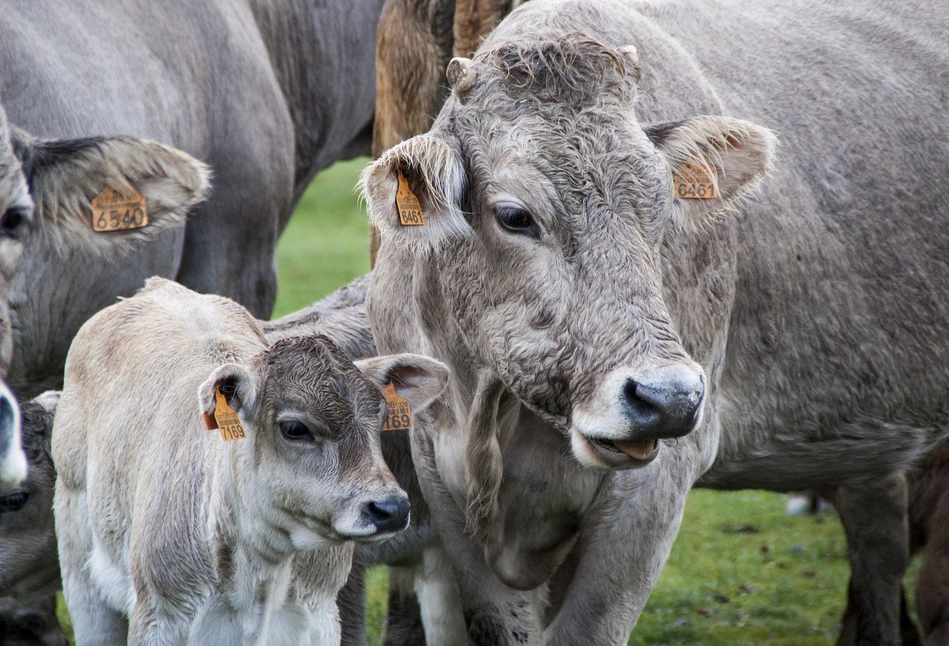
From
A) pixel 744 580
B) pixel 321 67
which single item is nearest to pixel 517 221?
pixel 744 580

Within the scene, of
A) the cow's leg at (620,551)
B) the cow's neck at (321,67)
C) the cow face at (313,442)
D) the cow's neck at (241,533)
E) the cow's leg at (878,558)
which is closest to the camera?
the cow face at (313,442)

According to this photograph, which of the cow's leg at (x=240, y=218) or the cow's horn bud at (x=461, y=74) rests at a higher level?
the cow's horn bud at (x=461, y=74)

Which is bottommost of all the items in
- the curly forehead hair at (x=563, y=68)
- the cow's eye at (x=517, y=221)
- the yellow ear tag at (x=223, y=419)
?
the yellow ear tag at (x=223, y=419)

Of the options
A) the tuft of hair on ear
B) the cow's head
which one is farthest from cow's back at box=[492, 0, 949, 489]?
the tuft of hair on ear

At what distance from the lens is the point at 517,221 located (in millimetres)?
3938

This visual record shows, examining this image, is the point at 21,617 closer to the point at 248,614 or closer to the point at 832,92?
the point at 248,614

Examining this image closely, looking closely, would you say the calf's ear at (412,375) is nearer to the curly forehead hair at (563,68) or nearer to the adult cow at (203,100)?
the curly forehead hair at (563,68)

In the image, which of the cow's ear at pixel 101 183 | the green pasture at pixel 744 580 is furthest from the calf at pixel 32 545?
the green pasture at pixel 744 580

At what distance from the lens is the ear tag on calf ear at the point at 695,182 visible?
4234 mm

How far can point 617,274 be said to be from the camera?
12.4 ft

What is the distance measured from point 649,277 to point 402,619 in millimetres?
2995

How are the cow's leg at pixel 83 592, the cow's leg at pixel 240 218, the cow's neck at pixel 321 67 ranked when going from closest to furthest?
1. the cow's leg at pixel 83 592
2. the cow's leg at pixel 240 218
3. the cow's neck at pixel 321 67

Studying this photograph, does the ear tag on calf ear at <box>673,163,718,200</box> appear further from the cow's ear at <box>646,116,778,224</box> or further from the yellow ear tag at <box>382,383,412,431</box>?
the yellow ear tag at <box>382,383,412,431</box>

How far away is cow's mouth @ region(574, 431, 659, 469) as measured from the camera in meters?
3.73
